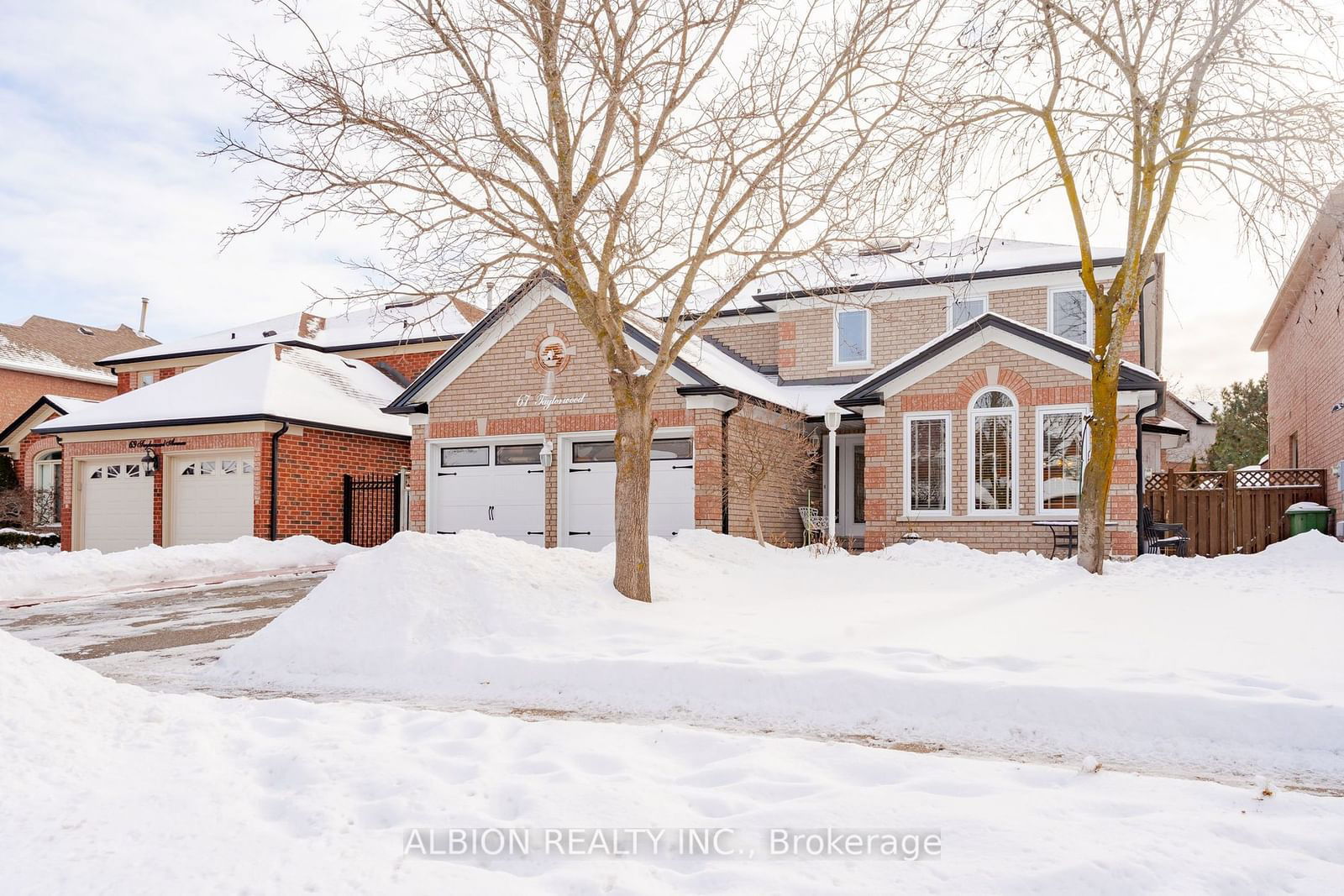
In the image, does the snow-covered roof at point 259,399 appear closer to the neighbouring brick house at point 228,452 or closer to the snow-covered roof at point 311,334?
the neighbouring brick house at point 228,452

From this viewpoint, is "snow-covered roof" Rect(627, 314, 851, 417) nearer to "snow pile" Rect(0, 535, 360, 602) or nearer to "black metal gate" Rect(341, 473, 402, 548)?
"black metal gate" Rect(341, 473, 402, 548)

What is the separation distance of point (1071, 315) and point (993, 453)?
4300 millimetres

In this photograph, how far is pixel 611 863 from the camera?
9.99ft

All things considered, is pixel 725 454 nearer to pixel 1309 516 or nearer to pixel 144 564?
pixel 144 564

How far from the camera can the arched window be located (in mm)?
24375

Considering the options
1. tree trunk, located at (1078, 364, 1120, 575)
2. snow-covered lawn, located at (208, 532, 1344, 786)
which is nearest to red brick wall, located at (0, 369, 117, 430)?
snow-covered lawn, located at (208, 532, 1344, 786)

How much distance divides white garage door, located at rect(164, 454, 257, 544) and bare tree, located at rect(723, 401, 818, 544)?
10.6 meters

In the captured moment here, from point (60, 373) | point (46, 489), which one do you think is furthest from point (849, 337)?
point (60, 373)

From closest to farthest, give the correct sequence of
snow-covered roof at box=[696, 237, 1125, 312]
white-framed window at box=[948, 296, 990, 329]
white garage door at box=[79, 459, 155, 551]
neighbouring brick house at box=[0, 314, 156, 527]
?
1. snow-covered roof at box=[696, 237, 1125, 312]
2. white-framed window at box=[948, 296, 990, 329]
3. white garage door at box=[79, 459, 155, 551]
4. neighbouring brick house at box=[0, 314, 156, 527]

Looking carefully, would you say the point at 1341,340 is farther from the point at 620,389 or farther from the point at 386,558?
the point at 386,558

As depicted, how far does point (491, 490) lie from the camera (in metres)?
17.9

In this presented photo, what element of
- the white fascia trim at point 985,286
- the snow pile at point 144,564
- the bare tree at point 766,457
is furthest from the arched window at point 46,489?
the white fascia trim at point 985,286

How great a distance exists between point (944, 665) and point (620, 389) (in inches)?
183

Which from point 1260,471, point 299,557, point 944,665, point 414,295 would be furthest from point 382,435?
point 1260,471
